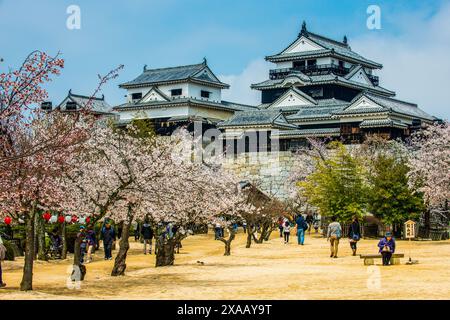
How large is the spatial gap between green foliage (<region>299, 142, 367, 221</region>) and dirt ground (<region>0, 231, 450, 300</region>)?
9.09 m

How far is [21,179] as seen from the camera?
2266 cm

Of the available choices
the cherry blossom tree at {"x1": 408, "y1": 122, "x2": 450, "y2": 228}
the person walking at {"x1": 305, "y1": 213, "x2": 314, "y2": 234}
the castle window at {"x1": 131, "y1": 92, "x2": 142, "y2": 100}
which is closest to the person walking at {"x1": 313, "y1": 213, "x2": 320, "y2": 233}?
the person walking at {"x1": 305, "y1": 213, "x2": 314, "y2": 234}

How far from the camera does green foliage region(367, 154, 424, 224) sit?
47312 millimetres

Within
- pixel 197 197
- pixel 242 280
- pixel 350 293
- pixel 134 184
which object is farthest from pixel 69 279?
pixel 350 293

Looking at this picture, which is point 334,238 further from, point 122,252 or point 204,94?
point 204,94

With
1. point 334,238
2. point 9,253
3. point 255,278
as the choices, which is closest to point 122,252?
point 255,278

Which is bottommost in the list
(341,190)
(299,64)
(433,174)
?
(341,190)

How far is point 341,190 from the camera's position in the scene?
4894 cm

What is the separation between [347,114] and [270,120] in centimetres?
662

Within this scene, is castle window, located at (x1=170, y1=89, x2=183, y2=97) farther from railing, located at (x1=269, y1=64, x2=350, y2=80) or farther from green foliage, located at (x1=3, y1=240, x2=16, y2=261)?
green foliage, located at (x1=3, y1=240, x2=16, y2=261)

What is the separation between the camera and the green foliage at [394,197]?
47.3 metres

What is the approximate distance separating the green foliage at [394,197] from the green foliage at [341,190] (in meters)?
1.06

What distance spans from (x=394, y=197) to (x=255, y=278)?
23732 millimetres

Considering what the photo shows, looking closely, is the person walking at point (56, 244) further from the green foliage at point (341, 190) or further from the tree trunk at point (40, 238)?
the green foliage at point (341, 190)
